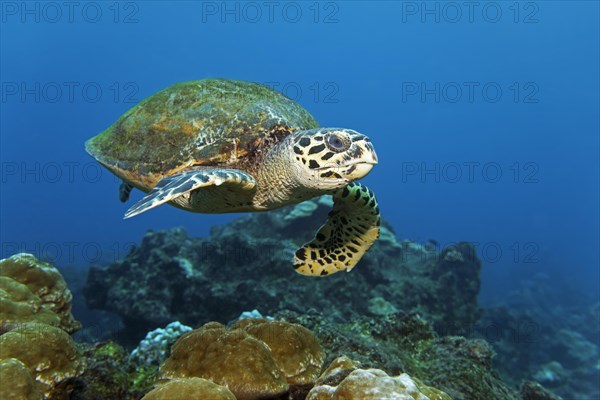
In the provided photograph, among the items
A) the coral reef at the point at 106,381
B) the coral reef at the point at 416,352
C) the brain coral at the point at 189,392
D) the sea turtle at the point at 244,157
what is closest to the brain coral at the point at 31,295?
the coral reef at the point at 106,381

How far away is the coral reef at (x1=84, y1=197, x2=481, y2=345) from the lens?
9805 mm

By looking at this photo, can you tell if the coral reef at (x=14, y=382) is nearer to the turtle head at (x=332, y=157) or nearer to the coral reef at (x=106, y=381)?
the coral reef at (x=106, y=381)

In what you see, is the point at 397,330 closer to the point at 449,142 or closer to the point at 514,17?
the point at 514,17

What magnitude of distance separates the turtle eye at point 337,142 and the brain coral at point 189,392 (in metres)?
2.61

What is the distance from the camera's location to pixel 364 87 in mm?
136875

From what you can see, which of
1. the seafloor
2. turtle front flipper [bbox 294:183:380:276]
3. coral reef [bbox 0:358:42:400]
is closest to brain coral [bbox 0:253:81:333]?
the seafloor

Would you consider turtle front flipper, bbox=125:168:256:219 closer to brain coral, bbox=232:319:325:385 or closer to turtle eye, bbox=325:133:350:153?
turtle eye, bbox=325:133:350:153

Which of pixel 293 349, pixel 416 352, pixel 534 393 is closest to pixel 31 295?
pixel 293 349

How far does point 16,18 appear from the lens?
88.5m

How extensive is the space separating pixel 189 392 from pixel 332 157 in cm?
264

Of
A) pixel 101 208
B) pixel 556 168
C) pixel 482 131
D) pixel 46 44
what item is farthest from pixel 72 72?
pixel 556 168

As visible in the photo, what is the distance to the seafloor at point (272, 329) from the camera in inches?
110

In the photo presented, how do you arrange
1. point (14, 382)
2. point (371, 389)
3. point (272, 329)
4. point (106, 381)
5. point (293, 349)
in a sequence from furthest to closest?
point (106, 381), point (272, 329), point (293, 349), point (14, 382), point (371, 389)

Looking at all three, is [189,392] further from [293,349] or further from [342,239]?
[342,239]
